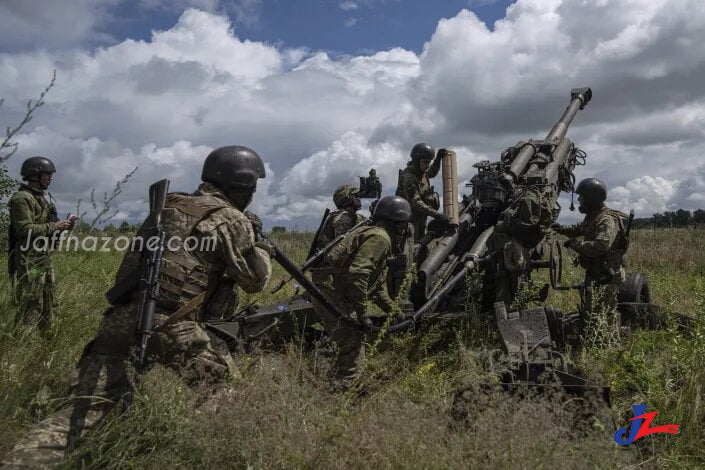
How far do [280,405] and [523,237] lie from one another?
4.42m

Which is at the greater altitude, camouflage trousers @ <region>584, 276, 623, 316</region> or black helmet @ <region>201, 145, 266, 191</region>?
black helmet @ <region>201, 145, 266, 191</region>

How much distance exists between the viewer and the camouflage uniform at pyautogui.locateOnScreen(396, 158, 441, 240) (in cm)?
862

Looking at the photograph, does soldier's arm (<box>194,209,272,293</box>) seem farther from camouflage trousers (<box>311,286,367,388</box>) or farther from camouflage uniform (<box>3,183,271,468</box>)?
camouflage trousers (<box>311,286,367,388</box>)

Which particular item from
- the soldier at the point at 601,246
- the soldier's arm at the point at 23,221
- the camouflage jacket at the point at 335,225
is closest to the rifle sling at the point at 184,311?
the soldier's arm at the point at 23,221

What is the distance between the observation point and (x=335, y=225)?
26.4 feet

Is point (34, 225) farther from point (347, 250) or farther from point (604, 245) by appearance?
point (604, 245)

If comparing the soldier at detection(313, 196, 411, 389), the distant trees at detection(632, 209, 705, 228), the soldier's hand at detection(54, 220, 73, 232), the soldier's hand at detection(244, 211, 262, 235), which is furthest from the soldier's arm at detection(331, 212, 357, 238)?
the distant trees at detection(632, 209, 705, 228)

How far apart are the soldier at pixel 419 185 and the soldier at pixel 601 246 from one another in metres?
2.31

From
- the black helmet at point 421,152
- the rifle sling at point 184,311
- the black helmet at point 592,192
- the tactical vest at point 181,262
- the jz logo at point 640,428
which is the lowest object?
the jz logo at point 640,428

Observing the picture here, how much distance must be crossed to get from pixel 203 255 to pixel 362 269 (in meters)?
2.00

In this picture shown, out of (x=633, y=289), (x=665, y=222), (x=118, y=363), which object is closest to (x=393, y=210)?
(x=118, y=363)

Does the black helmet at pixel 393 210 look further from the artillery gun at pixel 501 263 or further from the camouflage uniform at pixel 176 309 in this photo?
the camouflage uniform at pixel 176 309

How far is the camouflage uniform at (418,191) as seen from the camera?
28.3 ft

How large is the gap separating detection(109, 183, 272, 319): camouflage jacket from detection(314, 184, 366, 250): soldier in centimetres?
444
